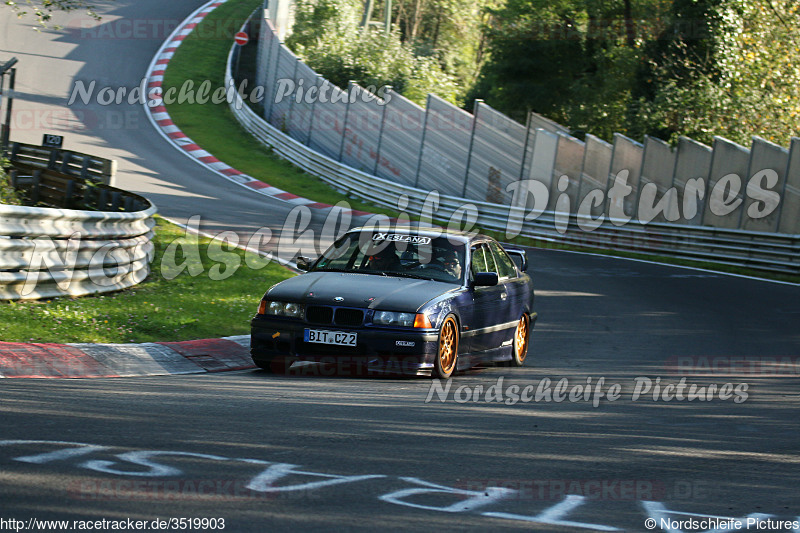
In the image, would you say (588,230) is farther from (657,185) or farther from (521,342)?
(521,342)

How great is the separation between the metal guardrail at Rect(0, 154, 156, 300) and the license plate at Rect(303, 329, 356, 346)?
3.81 meters

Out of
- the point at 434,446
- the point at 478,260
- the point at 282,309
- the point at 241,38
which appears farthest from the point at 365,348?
the point at 241,38

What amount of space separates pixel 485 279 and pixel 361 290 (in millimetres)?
1365

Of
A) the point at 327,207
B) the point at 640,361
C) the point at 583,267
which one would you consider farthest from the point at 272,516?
the point at 327,207

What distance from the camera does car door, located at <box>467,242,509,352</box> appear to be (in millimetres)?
9750

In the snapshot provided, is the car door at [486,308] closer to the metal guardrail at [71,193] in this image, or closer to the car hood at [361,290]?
the car hood at [361,290]

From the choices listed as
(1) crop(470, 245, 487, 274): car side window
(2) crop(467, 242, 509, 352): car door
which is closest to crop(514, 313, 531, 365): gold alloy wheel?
(2) crop(467, 242, 509, 352): car door

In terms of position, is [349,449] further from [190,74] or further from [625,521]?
[190,74]

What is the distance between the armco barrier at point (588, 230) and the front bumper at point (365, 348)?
1405 cm

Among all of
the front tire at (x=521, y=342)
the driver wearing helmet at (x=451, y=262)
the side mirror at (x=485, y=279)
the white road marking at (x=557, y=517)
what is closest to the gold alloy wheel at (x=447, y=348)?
the side mirror at (x=485, y=279)

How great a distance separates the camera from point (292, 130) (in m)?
34.9

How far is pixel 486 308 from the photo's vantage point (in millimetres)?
9930

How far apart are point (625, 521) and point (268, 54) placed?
118 feet

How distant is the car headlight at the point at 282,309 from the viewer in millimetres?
8805
